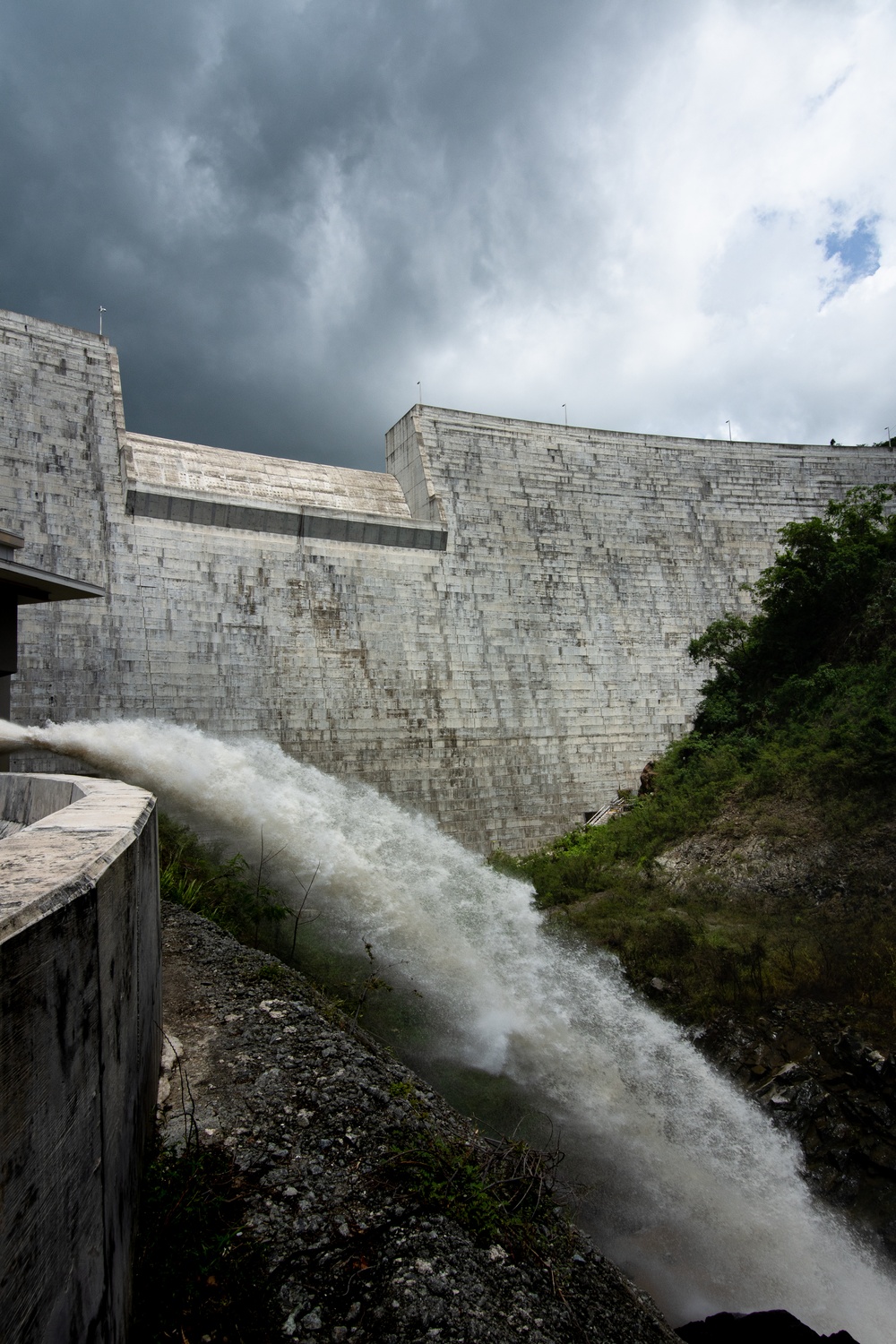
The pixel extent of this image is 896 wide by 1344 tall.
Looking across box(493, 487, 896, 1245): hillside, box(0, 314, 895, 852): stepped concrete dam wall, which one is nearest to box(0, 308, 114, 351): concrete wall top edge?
box(0, 314, 895, 852): stepped concrete dam wall

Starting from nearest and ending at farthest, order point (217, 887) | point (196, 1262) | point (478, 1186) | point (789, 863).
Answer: point (196, 1262) → point (478, 1186) → point (217, 887) → point (789, 863)

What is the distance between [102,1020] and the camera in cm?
230

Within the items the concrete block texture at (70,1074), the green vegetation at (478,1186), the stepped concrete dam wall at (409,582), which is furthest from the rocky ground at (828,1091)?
the stepped concrete dam wall at (409,582)

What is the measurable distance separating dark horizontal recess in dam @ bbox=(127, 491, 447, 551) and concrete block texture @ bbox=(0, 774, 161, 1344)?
11.7 metres

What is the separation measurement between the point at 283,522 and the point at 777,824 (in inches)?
410

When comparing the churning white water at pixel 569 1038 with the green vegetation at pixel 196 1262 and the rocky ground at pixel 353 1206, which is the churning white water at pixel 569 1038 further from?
the green vegetation at pixel 196 1262

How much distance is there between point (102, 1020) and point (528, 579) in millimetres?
15761

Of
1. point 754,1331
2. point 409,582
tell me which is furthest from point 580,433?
point 754,1331

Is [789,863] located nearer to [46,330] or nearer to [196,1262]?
[196,1262]

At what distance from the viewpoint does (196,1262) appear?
10.4 ft

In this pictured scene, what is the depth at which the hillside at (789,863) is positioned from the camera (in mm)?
7074

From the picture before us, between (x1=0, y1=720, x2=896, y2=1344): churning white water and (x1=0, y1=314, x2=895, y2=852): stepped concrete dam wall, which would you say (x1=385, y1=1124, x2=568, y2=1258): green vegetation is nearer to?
(x1=0, y1=720, x2=896, y2=1344): churning white water

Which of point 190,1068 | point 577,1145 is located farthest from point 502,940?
point 190,1068

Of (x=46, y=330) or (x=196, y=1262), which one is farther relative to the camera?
(x=46, y=330)
